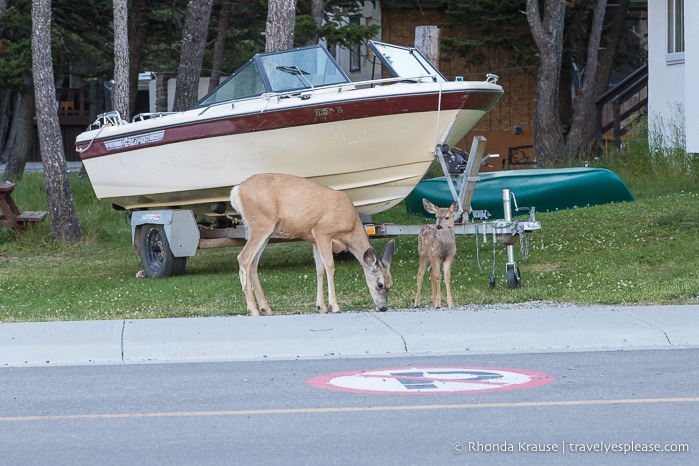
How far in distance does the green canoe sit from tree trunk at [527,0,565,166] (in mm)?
5308

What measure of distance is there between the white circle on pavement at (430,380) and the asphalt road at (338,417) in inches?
5.3

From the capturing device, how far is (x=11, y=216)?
A: 790 inches

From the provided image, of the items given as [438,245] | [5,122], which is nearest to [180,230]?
[438,245]

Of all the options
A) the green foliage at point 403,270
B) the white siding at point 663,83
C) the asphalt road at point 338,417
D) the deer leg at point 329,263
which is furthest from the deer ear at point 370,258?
the white siding at point 663,83

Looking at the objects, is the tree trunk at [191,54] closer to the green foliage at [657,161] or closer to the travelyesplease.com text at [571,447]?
the green foliage at [657,161]

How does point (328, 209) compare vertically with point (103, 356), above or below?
above

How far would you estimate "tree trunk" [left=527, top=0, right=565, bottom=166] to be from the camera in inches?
984

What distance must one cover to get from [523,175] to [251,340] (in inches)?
449

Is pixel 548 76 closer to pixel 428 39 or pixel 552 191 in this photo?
pixel 428 39

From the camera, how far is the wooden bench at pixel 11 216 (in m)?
19.9

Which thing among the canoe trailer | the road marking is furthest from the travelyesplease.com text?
the canoe trailer

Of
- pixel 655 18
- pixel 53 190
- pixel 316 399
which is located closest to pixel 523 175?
pixel 655 18

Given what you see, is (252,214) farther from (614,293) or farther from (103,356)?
(614,293)

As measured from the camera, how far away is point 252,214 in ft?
39.0
